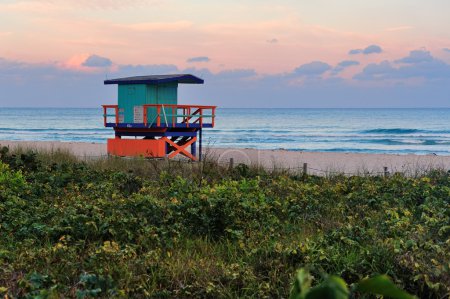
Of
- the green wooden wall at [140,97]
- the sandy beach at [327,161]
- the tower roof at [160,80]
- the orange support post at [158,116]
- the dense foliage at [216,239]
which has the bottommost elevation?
the sandy beach at [327,161]

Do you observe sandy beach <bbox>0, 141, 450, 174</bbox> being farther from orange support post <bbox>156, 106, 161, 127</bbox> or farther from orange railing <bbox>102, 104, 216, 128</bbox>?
orange support post <bbox>156, 106, 161, 127</bbox>

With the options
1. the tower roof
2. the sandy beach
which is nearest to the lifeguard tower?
the tower roof

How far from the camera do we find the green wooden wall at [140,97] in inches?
949

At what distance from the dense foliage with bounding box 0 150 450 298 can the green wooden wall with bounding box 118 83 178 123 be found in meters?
13.8

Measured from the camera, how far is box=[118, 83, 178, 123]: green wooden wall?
79.0ft

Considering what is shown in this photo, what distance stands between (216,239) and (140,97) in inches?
689

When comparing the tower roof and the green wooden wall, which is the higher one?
the tower roof

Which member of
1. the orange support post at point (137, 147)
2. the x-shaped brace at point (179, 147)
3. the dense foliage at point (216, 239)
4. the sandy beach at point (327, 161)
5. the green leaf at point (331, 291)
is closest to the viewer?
the green leaf at point (331, 291)

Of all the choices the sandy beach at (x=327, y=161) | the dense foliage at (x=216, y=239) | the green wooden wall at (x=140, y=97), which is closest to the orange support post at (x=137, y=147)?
the green wooden wall at (x=140, y=97)

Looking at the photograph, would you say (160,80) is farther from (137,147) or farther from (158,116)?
(137,147)

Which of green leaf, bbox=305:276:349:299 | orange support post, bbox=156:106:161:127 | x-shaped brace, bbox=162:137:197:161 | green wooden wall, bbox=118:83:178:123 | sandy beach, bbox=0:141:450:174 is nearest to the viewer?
green leaf, bbox=305:276:349:299

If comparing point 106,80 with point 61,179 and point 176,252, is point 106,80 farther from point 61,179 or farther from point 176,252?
point 176,252

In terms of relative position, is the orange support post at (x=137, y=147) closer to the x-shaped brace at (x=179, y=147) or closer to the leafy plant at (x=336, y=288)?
the x-shaped brace at (x=179, y=147)

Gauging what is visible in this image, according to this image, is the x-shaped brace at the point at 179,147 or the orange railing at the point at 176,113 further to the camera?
the x-shaped brace at the point at 179,147
